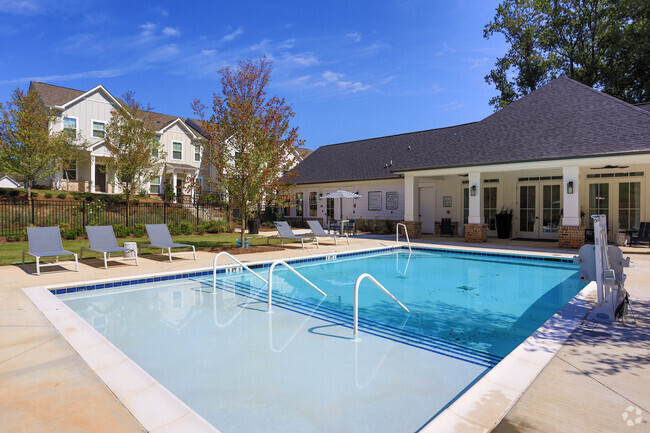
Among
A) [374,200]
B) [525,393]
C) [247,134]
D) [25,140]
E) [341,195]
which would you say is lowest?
[525,393]

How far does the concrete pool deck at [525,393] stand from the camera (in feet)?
8.68

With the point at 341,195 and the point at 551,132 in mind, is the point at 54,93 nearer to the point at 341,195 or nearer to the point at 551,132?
the point at 341,195

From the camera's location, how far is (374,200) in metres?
24.5

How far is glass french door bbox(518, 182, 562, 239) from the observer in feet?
57.5

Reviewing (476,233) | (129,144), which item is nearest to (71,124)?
(129,144)

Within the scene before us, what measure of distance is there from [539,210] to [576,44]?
1933 centimetres

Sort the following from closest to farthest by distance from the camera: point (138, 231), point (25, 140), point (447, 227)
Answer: point (138, 231) < point (447, 227) < point (25, 140)

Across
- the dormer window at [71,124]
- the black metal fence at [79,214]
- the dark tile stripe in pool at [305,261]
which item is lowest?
the dark tile stripe in pool at [305,261]

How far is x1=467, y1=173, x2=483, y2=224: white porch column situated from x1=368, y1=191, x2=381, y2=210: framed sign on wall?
8213 millimetres

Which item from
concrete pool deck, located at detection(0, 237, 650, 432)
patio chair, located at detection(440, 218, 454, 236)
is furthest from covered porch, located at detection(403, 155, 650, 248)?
concrete pool deck, located at detection(0, 237, 650, 432)

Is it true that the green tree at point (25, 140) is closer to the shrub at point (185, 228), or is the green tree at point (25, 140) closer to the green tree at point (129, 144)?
the green tree at point (129, 144)

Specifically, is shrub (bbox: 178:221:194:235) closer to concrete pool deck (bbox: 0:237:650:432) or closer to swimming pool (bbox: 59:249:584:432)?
swimming pool (bbox: 59:249:584:432)

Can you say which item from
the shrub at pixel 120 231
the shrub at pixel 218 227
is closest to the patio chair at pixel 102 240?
the shrub at pixel 120 231

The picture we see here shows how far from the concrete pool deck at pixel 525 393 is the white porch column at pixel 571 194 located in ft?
32.8
